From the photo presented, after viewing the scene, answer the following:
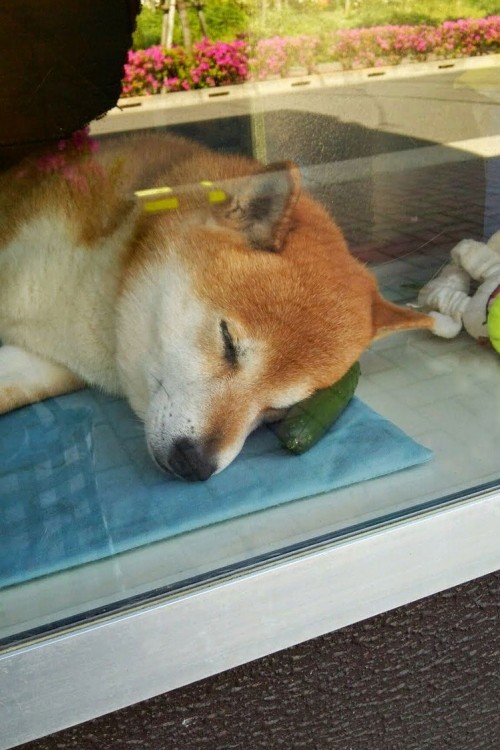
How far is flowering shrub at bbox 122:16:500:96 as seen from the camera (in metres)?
1.32

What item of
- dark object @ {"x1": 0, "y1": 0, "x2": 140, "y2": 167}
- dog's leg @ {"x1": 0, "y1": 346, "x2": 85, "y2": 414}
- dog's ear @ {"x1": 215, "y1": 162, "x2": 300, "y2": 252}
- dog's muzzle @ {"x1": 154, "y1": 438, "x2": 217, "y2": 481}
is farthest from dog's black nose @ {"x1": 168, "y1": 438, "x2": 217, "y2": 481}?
dark object @ {"x1": 0, "y1": 0, "x2": 140, "y2": 167}

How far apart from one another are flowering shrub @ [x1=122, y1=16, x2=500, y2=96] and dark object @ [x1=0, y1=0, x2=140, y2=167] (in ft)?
0.14

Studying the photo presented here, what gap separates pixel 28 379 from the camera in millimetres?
1763

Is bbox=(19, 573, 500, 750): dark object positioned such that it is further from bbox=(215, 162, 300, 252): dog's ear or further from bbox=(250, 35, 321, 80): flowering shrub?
bbox=(250, 35, 321, 80): flowering shrub

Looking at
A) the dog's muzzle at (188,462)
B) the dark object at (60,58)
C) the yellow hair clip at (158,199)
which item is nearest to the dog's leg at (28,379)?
the dog's muzzle at (188,462)

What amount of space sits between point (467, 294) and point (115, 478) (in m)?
1.16

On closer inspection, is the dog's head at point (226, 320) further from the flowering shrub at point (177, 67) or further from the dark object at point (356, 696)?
the dark object at point (356, 696)

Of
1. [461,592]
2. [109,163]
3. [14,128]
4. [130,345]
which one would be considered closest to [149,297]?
[130,345]

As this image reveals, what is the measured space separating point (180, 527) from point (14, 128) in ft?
2.64

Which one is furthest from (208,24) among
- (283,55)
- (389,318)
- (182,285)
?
(389,318)

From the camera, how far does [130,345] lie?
1651mm

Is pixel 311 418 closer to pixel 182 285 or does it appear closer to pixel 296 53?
pixel 182 285

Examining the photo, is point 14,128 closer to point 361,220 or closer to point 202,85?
point 202,85

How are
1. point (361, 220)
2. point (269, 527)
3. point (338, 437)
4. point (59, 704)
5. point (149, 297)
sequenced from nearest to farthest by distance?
point (59, 704)
point (269, 527)
point (149, 297)
point (338, 437)
point (361, 220)
